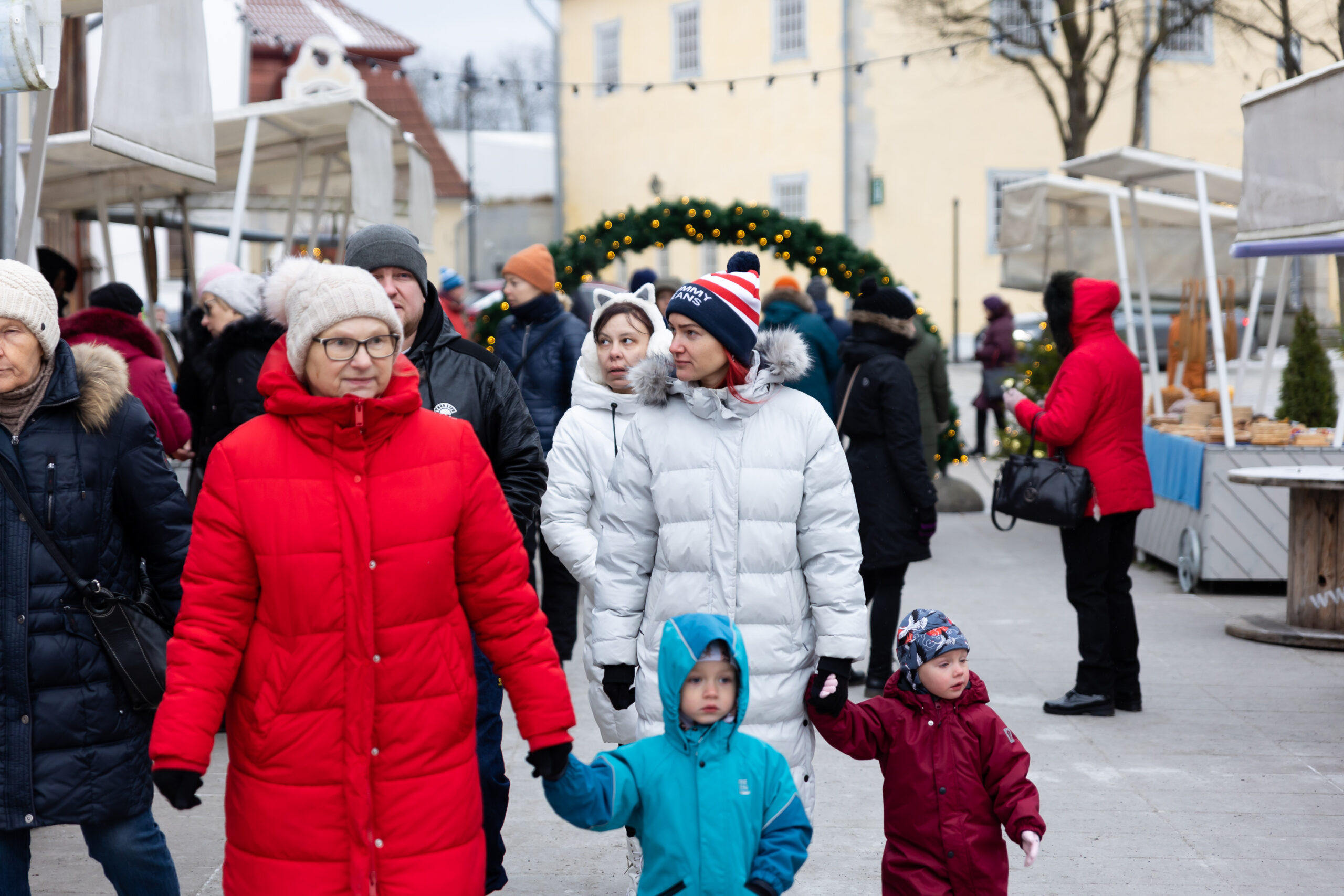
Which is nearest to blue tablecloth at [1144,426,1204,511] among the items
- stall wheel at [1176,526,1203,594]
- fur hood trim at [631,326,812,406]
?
stall wheel at [1176,526,1203,594]

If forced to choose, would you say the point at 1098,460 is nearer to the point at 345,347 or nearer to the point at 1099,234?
the point at 345,347

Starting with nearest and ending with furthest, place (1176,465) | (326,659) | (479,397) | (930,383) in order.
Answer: (326,659)
(479,397)
(1176,465)
(930,383)

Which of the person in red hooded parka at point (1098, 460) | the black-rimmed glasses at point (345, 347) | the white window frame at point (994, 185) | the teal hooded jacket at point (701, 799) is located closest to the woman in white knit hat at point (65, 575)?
the black-rimmed glasses at point (345, 347)

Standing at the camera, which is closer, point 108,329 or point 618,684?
point 618,684

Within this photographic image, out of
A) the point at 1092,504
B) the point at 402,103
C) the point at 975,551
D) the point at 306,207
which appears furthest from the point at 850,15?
the point at 1092,504

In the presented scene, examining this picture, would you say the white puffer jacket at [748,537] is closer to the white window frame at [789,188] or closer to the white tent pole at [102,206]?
the white tent pole at [102,206]

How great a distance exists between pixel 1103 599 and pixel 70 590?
4606 millimetres

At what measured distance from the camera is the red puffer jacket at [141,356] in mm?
5949

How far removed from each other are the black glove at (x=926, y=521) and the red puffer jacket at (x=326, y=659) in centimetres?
425

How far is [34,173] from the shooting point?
5.40m

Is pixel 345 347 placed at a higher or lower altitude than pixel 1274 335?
higher

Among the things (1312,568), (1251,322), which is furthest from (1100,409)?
(1251,322)

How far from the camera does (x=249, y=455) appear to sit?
2877 mm

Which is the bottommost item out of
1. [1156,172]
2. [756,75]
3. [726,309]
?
[726,309]
